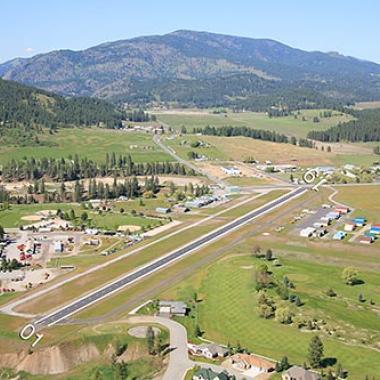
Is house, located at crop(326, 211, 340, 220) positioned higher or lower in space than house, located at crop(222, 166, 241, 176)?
lower

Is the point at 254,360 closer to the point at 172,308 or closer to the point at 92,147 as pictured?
the point at 172,308

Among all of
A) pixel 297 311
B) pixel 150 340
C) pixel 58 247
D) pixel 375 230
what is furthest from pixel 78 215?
pixel 150 340

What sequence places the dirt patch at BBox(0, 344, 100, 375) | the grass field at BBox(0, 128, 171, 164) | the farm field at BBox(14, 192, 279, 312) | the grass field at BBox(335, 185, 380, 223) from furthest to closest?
the grass field at BBox(0, 128, 171, 164) < the grass field at BBox(335, 185, 380, 223) < the farm field at BBox(14, 192, 279, 312) < the dirt patch at BBox(0, 344, 100, 375)

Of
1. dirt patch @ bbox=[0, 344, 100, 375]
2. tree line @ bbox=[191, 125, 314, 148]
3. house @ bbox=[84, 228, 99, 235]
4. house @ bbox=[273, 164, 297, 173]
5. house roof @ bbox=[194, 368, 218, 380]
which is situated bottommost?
dirt patch @ bbox=[0, 344, 100, 375]

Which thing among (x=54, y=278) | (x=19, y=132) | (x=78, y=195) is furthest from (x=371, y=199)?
(x=19, y=132)

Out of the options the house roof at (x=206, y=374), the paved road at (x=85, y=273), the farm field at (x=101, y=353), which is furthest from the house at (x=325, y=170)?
the house roof at (x=206, y=374)

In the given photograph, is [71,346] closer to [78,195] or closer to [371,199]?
[78,195]

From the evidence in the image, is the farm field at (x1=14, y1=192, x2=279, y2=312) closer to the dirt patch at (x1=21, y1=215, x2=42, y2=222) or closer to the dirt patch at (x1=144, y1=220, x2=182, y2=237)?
the dirt patch at (x1=144, y1=220, x2=182, y2=237)

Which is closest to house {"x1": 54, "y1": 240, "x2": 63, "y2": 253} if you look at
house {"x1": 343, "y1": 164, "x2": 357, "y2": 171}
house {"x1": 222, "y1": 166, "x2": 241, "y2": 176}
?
house {"x1": 222, "y1": 166, "x2": 241, "y2": 176}
